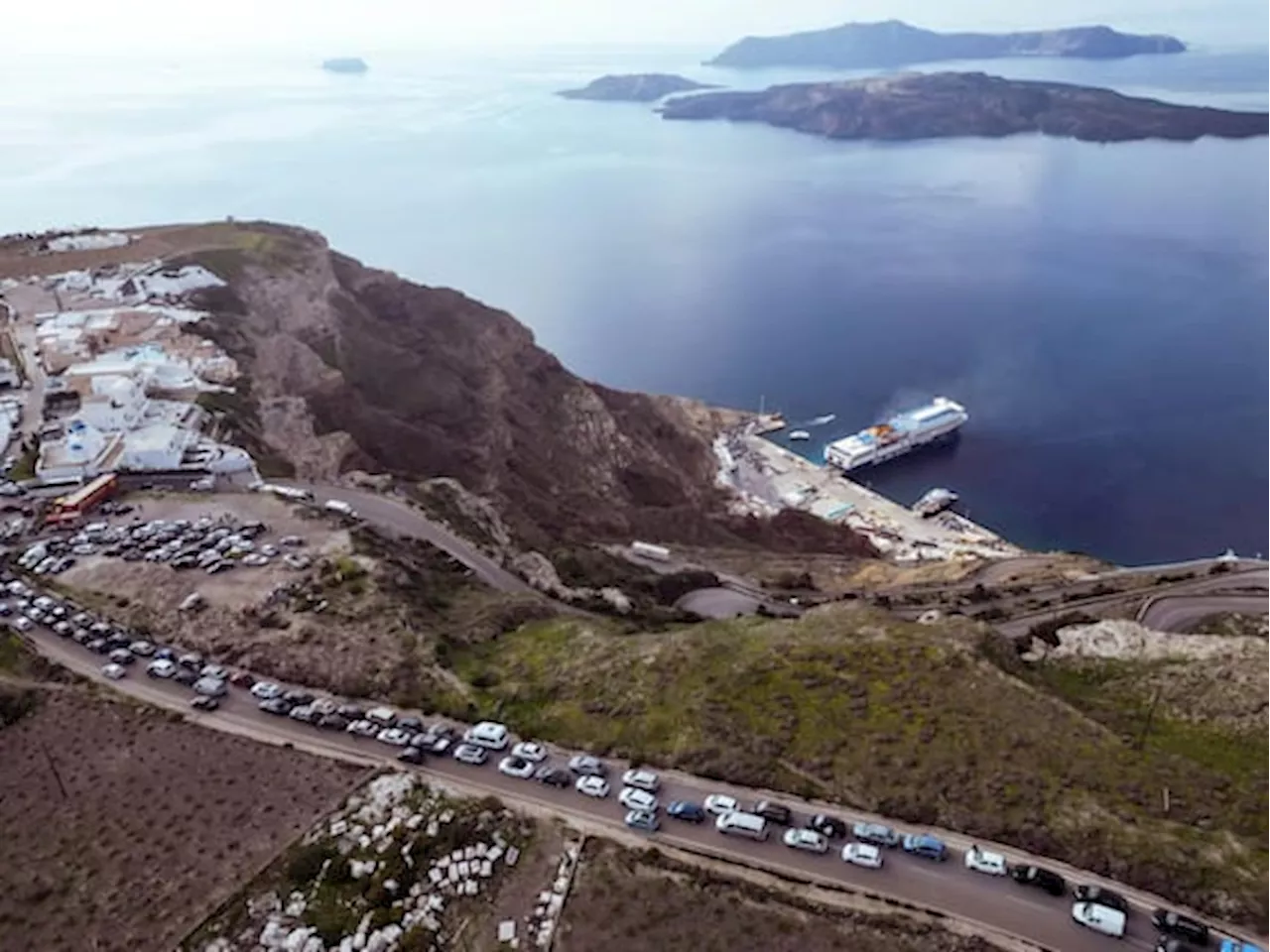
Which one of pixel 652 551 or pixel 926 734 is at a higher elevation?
pixel 926 734

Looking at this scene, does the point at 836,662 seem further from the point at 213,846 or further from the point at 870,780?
the point at 213,846

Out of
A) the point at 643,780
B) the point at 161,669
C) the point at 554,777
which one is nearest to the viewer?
the point at 643,780

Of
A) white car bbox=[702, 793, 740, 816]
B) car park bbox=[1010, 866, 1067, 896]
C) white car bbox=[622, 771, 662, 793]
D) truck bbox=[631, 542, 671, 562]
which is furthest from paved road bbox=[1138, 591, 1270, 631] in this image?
truck bbox=[631, 542, 671, 562]

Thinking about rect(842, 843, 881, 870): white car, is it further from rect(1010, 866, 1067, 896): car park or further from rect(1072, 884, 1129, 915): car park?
rect(1072, 884, 1129, 915): car park

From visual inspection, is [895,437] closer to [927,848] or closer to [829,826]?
[829,826]

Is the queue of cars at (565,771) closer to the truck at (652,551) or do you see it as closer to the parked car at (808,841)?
the parked car at (808,841)

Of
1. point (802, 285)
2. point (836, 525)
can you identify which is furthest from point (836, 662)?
point (802, 285)

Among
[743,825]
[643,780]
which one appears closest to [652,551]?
[643,780]
